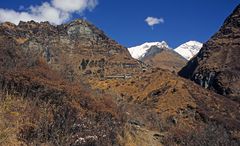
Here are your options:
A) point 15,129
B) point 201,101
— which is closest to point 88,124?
point 15,129

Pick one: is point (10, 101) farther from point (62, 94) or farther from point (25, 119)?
point (62, 94)

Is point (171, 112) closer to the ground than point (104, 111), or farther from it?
closer to the ground

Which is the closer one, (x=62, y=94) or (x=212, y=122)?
(x=62, y=94)

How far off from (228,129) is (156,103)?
27610 mm

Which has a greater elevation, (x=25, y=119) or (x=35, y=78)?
(x=35, y=78)

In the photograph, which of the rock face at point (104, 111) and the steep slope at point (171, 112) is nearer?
the rock face at point (104, 111)

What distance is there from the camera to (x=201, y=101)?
167 metres

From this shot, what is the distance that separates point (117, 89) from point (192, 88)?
94.4ft

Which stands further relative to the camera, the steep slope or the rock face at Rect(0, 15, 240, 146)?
the steep slope

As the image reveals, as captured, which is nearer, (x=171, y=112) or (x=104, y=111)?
(x=104, y=111)

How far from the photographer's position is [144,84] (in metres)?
183

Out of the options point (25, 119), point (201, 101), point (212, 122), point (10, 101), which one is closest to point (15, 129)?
point (25, 119)

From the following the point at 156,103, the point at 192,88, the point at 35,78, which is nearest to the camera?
the point at 35,78

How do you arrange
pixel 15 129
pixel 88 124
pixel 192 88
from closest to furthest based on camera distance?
pixel 15 129 < pixel 88 124 < pixel 192 88
